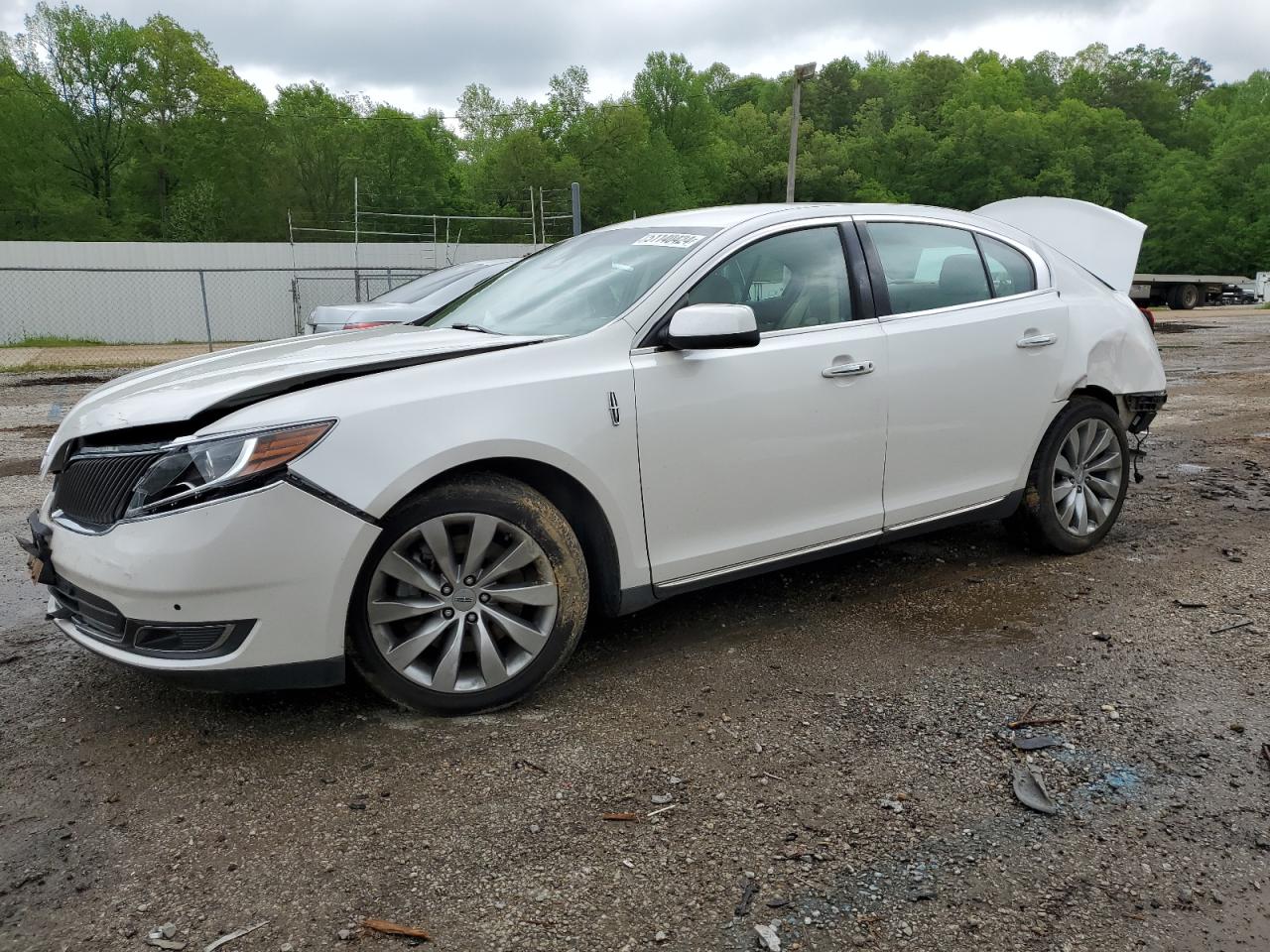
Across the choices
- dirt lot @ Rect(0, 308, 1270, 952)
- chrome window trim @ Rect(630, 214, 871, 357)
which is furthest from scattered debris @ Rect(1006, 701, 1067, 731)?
chrome window trim @ Rect(630, 214, 871, 357)

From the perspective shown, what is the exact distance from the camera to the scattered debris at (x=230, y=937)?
2.16 metres

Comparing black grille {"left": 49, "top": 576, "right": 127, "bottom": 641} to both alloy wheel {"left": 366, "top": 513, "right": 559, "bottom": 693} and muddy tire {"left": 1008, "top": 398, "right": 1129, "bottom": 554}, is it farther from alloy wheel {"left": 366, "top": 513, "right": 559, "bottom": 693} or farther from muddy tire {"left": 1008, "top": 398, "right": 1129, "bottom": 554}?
muddy tire {"left": 1008, "top": 398, "right": 1129, "bottom": 554}

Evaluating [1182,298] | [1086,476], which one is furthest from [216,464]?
[1182,298]

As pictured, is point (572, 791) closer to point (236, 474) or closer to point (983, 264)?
point (236, 474)

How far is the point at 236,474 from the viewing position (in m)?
2.82

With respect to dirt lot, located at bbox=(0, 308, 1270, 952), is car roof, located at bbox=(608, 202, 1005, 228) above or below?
above

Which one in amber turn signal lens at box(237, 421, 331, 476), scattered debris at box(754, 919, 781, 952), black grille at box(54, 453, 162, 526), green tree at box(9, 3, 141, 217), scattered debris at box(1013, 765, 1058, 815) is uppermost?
green tree at box(9, 3, 141, 217)

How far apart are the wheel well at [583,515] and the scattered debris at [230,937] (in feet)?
4.80

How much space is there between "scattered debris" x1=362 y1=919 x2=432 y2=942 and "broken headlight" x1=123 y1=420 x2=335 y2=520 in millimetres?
1238

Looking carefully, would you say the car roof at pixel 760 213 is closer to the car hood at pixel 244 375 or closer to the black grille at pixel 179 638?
the car hood at pixel 244 375

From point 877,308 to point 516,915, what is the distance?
2.78m

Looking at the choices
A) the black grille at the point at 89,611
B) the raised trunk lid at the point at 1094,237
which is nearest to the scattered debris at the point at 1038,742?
the black grille at the point at 89,611

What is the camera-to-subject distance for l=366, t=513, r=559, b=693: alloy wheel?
3078mm

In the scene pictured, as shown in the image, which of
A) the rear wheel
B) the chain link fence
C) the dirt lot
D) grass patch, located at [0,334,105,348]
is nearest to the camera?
the dirt lot
